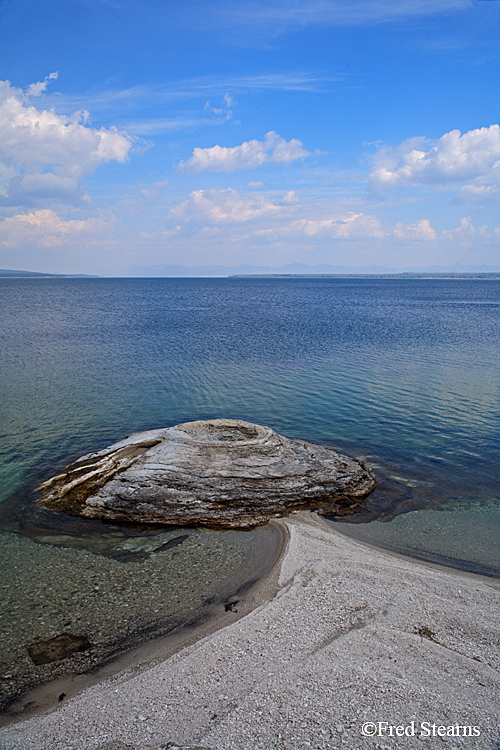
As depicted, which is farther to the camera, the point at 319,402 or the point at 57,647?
the point at 319,402

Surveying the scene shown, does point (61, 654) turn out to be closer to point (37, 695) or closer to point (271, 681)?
point (37, 695)

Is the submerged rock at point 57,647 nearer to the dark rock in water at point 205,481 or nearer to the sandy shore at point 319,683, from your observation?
the sandy shore at point 319,683

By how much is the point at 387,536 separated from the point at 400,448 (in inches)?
382

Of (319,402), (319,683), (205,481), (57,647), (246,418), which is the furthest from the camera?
(319,402)

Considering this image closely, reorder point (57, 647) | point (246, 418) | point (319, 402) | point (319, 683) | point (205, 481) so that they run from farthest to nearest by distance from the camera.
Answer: point (319, 402), point (246, 418), point (205, 481), point (57, 647), point (319, 683)

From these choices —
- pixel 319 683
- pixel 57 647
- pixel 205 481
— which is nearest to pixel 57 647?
pixel 57 647

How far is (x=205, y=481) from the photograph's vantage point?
20156 mm

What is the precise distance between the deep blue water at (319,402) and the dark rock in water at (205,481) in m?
2.19

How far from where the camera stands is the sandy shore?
9070 mm

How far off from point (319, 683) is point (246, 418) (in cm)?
2178

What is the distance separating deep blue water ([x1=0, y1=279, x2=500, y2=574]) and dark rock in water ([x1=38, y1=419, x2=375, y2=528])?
219 cm

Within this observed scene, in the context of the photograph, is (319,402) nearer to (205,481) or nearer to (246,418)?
(246,418)

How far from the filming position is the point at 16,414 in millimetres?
31766

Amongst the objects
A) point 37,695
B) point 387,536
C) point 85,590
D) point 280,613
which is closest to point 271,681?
point 280,613
